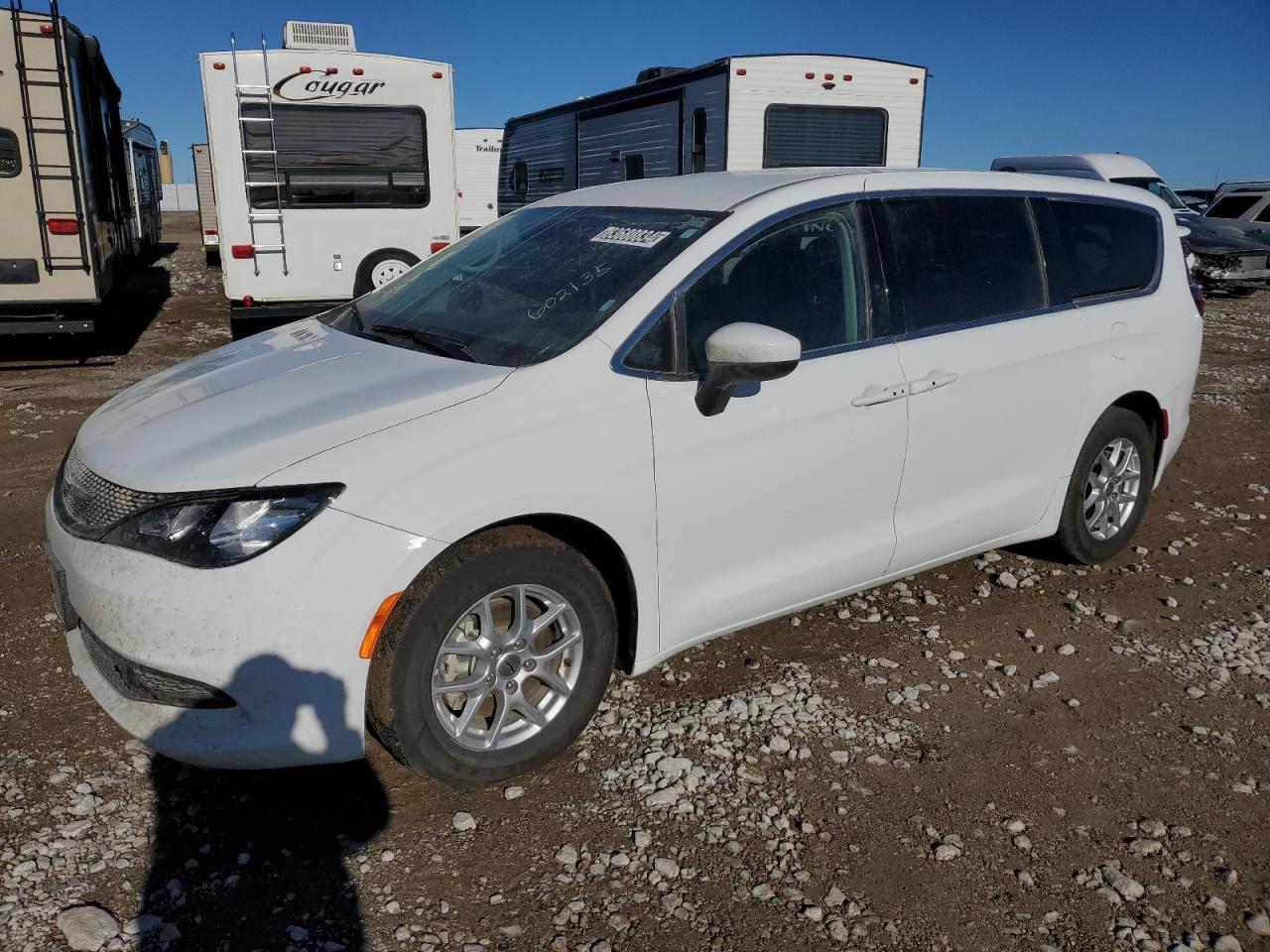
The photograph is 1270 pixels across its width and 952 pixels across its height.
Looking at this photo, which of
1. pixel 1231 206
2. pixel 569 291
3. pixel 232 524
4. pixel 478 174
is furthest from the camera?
pixel 478 174

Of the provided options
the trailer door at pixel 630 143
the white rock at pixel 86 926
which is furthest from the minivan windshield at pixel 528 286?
the trailer door at pixel 630 143

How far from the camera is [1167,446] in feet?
16.1

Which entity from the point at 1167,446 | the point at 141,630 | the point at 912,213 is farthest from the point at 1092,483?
the point at 141,630

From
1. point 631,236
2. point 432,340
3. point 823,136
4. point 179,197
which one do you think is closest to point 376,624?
point 432,340

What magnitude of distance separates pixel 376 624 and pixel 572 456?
73 cm

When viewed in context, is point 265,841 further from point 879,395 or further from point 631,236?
point 879,395

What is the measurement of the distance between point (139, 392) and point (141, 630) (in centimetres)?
122

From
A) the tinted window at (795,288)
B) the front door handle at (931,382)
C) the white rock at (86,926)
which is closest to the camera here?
the white rock at (86,926)

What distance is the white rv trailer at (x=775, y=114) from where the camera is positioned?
11.1 meters

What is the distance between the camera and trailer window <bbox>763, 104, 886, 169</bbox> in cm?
1131

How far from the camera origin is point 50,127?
9.02 metres

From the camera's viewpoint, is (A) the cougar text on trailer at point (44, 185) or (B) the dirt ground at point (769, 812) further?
(A) the cougar text on trailer at point (44, 185)

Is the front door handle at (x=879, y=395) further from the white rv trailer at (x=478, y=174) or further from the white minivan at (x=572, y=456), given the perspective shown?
the white rv trailer at (x=478, y=174)

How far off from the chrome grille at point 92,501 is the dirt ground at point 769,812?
83 centimetres
